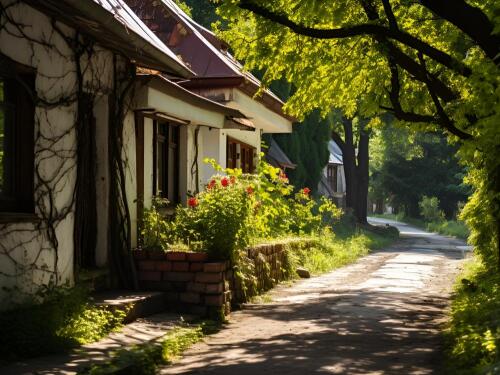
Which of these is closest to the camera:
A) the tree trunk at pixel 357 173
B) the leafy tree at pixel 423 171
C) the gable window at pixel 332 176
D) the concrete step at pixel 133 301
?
the concrete step at pixel 133 301

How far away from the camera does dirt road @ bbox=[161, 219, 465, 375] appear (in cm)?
712

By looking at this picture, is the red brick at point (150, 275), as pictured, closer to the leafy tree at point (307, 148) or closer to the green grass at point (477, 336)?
the green grass at point (477, 336)

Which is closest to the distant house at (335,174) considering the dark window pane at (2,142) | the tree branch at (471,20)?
the tree branch at (471,20)

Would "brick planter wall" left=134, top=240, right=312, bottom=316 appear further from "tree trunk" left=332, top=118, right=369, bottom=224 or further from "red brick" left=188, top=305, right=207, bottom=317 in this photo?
"tree trunk" left=332, top=118, right=369, bottom=224

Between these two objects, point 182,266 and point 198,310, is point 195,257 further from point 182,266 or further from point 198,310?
point 198,310

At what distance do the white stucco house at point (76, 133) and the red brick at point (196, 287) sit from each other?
2.54 feet

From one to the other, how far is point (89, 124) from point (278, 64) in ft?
11.7

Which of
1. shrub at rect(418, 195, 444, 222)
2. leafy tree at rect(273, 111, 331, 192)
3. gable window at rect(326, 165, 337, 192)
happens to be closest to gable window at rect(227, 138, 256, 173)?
leafy tree at rect(273, 111, 331, 192)

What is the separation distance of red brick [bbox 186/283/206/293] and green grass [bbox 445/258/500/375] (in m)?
3.06

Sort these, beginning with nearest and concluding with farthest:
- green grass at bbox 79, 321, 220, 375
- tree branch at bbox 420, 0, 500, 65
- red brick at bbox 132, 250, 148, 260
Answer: green grass at bbox 79, 321, 220, 375, tree branch at bbox 420, 0, 500, 65, red brick at bbox 132, 250, 148, 260

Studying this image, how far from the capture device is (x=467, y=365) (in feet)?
21.8

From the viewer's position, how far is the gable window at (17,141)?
7.87 m

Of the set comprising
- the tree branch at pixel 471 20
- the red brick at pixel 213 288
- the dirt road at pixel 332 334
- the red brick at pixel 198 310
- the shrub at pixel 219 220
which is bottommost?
the dirt road at pixel 332 334

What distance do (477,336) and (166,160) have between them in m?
7.56
